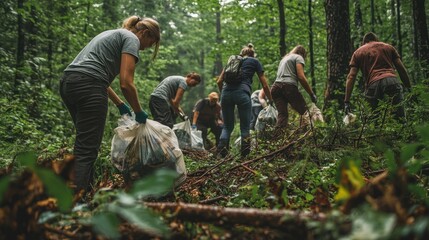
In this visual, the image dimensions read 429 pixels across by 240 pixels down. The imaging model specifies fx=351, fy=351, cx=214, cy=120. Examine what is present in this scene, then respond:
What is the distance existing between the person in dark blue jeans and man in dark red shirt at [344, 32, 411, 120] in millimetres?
3280

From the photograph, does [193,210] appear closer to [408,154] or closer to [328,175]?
[408,154]

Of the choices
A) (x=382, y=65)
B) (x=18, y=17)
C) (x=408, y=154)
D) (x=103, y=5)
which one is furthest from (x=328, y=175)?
(x=103, y=5)

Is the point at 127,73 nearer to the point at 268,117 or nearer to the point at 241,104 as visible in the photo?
the point at 241,104

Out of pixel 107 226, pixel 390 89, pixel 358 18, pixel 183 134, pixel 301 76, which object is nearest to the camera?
pixel 107 226

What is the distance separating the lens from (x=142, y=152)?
2807mm

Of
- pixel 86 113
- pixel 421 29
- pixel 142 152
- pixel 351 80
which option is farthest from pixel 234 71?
pixel 421 29

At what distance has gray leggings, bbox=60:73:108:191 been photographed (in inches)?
106

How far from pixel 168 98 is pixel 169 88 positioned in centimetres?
19

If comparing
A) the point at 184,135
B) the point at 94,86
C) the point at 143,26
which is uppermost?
the point at 143,26

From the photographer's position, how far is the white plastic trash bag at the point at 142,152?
280 cm

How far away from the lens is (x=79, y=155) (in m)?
2.68

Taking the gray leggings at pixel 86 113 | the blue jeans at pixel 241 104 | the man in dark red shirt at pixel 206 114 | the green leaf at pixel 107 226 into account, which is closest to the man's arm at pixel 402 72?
the blue jeans at pixel 241 104

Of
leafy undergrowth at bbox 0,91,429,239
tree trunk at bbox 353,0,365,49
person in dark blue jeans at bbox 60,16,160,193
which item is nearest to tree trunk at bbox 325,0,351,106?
tree trunk at bbox 353,0,365,49

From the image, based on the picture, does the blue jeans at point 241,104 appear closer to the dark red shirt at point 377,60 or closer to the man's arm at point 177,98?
the man's arm at point 177,98
